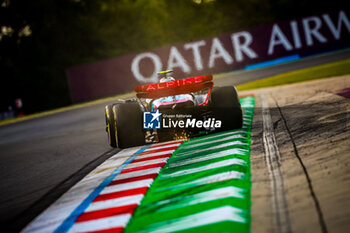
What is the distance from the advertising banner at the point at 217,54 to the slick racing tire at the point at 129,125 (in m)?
22.3

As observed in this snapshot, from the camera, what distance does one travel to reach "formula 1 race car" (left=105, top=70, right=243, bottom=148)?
21.1 ft

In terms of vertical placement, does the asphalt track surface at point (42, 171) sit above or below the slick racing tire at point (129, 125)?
below

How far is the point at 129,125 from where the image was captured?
666 centimetres

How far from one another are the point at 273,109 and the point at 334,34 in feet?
78.0

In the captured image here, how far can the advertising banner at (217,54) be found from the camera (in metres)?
29.0

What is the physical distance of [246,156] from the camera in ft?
17.3

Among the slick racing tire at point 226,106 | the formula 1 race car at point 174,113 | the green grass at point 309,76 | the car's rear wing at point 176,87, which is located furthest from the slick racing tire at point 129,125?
the green grass at point 309,76

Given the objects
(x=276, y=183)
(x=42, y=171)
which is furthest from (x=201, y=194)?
(x=42, y=171)

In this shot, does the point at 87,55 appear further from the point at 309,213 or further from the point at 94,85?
the point at 309,213

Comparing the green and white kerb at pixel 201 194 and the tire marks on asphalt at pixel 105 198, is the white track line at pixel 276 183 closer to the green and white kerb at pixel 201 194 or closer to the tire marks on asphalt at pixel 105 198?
the green and white kerb at pixel 201 194

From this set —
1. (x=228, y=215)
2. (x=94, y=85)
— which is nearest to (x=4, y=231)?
(x=228, y=215)

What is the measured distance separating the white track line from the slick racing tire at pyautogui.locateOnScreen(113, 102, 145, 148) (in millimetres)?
2102

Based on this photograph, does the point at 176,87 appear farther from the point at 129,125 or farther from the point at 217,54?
the point at 217,54

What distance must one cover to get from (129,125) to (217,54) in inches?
936
